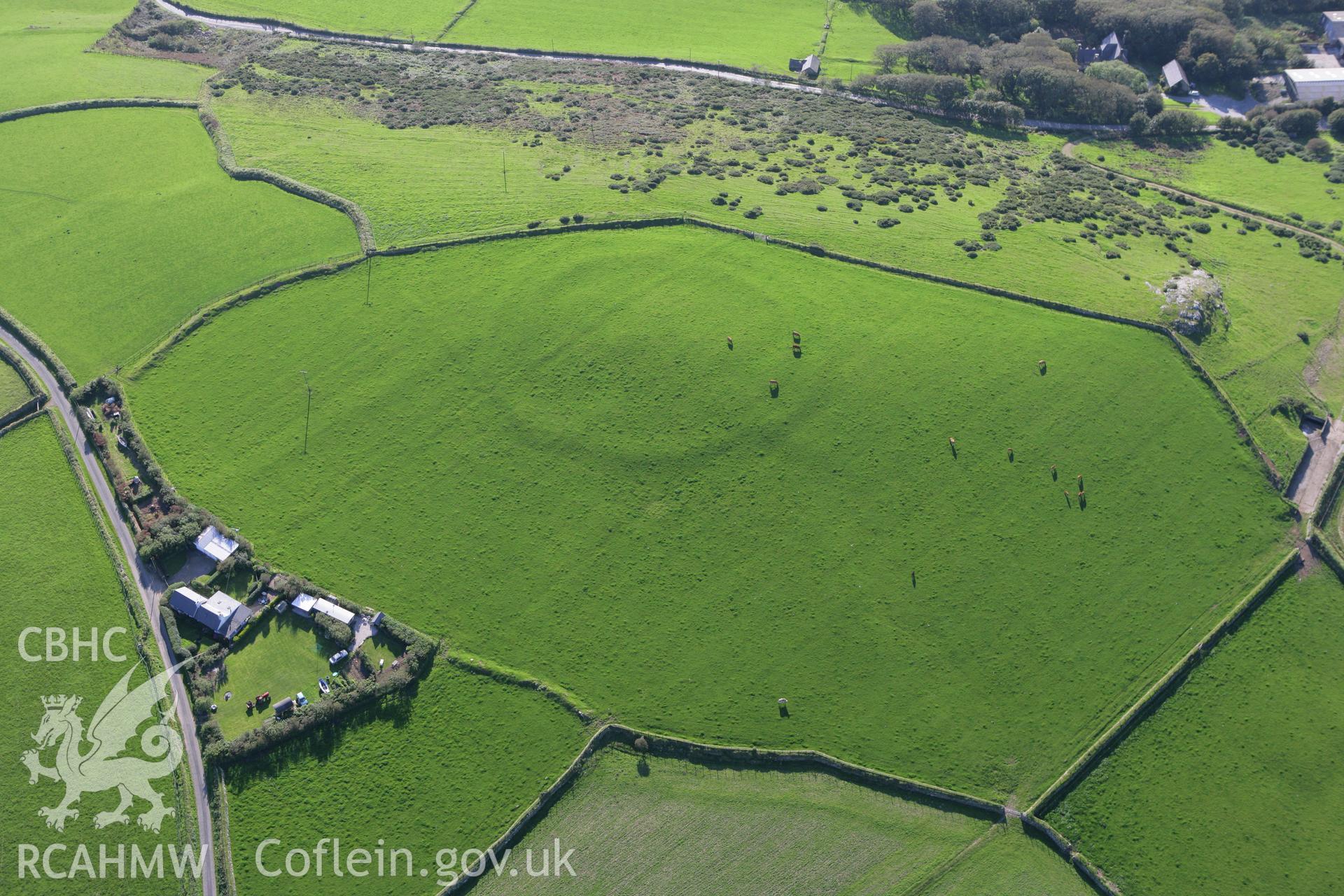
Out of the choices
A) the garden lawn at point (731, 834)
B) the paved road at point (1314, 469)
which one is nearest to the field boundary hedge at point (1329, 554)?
the paved road at point (1314, 469)

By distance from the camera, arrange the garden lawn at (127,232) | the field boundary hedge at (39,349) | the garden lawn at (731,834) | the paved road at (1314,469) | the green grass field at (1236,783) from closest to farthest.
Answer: the garden lawn at (731,834)
the green grass field at (1236,783)
the paved road at (1314,469)
the field boundary hedge at (39,349)
the garden lawn at (127,232)

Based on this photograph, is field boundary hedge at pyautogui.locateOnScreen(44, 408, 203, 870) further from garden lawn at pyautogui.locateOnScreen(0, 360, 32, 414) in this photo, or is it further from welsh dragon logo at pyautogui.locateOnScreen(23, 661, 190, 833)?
garden lawn at pyautogui.locateOnScreen(0, 360, 32, 414)

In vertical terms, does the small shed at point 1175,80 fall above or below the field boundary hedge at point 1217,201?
above

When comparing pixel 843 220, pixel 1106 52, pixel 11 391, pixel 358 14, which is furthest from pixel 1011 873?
pixel 358 14

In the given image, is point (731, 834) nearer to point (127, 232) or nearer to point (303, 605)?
point (303, 605)

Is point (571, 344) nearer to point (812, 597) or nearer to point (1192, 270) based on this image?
point (812, 597)

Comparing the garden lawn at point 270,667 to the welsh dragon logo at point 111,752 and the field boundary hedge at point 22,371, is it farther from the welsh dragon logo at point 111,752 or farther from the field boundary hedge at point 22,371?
the field boundary hedge at point 22,371

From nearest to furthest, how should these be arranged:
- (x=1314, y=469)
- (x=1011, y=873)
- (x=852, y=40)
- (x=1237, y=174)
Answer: (x=1011, y=873) → (x=1314, y=469) → (x=1237, y=174) → (x=852, y=40)

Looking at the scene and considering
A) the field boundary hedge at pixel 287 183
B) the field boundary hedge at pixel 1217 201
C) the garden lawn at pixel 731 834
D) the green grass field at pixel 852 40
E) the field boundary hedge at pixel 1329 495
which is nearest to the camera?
the garden lawn at pixel 731 834
